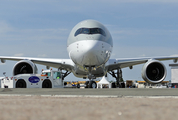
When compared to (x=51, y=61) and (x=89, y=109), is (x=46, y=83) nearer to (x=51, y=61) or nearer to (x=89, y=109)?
(x=51, y=61)

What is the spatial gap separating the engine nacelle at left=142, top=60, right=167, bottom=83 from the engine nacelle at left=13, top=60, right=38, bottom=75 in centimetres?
723

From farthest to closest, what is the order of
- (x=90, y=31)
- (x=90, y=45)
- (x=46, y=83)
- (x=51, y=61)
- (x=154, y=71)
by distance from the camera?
(x=51, y=61)
(x=46, y=83)
(x=154, y=71)
(x=90, y=31)
(x=90, y=45)

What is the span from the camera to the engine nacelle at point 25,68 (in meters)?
18.5

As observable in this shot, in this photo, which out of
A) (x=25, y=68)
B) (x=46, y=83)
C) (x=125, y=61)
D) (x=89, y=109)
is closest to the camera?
(x=89, y=109)

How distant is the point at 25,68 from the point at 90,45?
6407 mm

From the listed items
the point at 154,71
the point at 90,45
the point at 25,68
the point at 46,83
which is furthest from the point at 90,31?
the point at 46,83

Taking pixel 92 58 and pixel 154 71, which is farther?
pixel 154 71

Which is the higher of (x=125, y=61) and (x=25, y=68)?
(x=125, y=61)

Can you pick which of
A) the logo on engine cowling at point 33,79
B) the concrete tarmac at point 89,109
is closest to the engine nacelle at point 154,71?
the logo on engine cowling at point 33,79

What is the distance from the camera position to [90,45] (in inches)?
574

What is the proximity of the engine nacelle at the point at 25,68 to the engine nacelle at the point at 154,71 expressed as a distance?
285 inches

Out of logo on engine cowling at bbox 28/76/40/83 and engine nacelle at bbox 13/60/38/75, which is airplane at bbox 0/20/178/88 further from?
logo on engine cowling at bbox 28/76/40/83

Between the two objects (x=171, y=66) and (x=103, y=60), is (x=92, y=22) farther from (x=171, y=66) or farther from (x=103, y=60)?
(x=171, y=66)

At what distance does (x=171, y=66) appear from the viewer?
1845 inches
